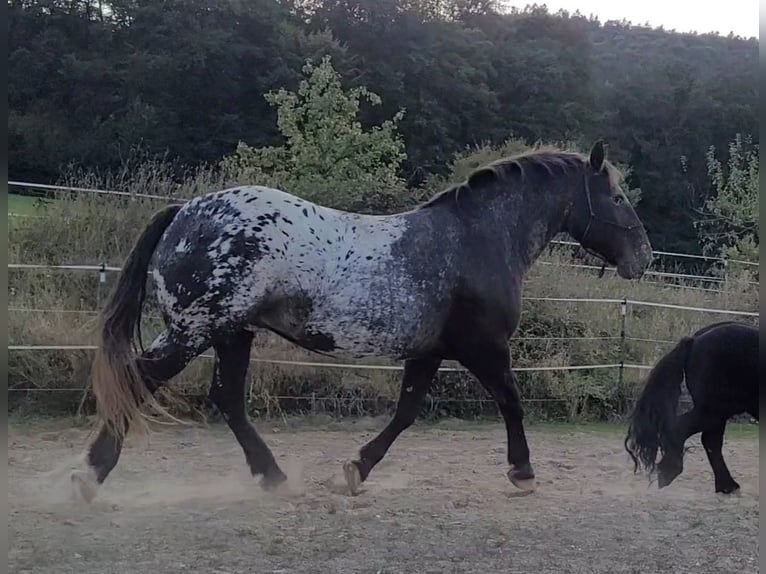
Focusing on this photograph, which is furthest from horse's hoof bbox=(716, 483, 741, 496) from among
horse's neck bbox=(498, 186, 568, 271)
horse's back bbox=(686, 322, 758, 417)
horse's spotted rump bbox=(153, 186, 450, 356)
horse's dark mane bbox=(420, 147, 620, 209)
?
horse's spotted rump bbox=(153, 186, 450, 356)

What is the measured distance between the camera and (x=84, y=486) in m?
3.99

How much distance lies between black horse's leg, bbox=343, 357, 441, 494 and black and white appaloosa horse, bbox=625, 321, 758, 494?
1238mm

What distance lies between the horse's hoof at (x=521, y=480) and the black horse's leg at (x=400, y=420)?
0.64 metres

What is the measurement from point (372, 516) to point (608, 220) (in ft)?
7.31

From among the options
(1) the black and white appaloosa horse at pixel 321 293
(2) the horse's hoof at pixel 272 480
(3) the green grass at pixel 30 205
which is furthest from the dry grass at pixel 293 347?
(2) the horse's hoof at pixel 272 480

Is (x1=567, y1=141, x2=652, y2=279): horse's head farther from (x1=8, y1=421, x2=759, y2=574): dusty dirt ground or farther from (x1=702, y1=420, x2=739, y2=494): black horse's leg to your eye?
(x1=8, y1=421, x2=759, y2=574): dusty dirt ground

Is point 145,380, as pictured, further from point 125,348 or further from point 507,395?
point 507,395

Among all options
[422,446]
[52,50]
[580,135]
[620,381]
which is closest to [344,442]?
[422,446]

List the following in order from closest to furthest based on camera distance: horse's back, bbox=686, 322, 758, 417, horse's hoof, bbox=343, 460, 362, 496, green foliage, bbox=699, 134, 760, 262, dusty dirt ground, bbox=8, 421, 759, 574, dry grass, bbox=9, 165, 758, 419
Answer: dusty dirt ground, bbox=8, 421, 759, 574, horse's back, bbox=686, 322, 758, 417, horse's hoof, bbox=343, 460, 362, 496, dry grass, bbox=9, 165, 758, 419, green foliage, bbox=699, 134, 760, 262

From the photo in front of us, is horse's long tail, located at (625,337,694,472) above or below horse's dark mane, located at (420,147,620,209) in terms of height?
below

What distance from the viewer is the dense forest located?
21.0 meters

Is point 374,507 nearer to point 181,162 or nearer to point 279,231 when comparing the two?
point 279,231

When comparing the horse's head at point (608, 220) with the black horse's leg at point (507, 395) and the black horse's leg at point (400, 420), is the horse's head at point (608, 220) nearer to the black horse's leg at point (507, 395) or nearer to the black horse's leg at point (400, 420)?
the black horse's leg at point (507, 395)

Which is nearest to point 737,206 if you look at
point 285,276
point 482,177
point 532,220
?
point 532,220
